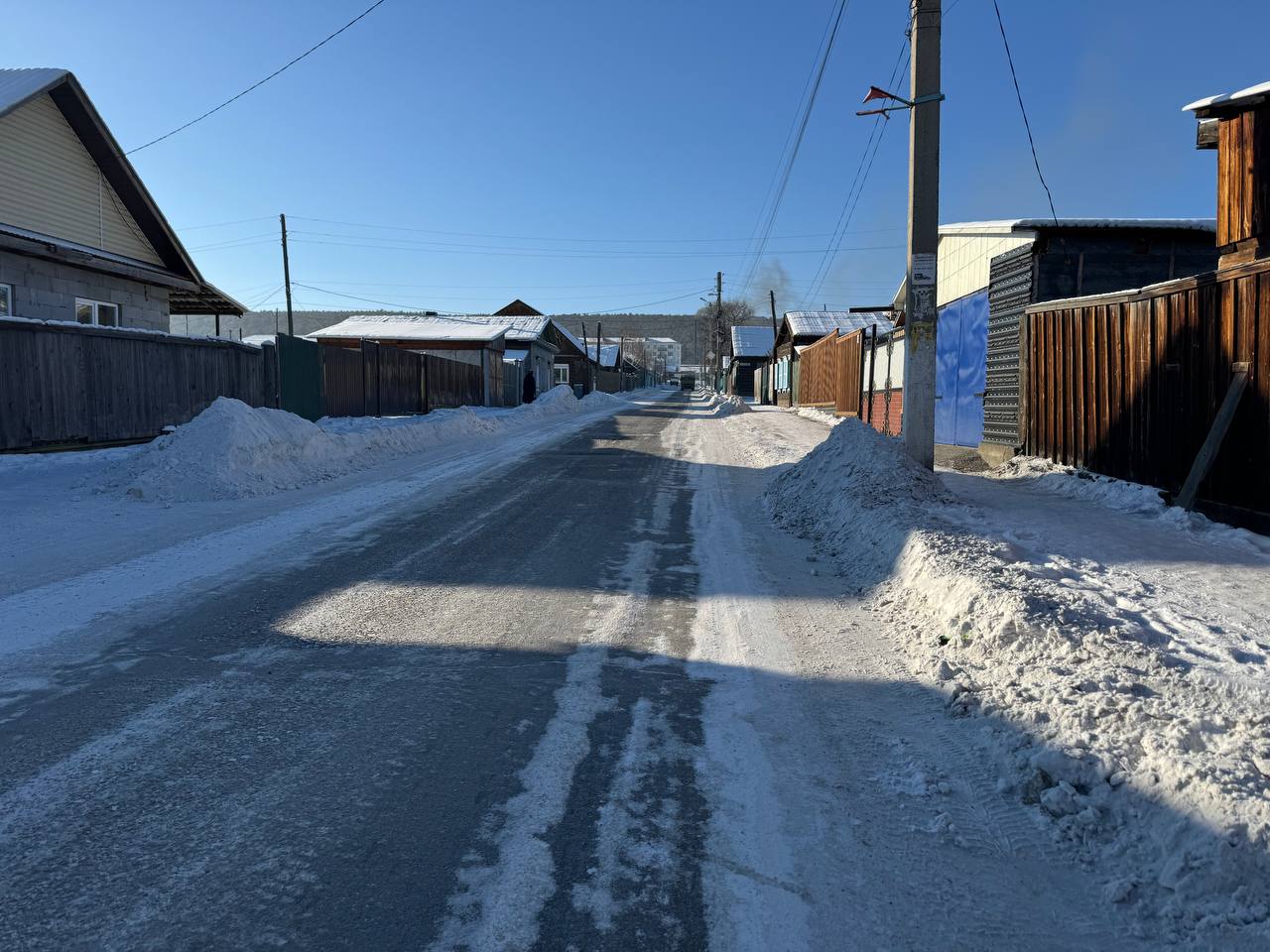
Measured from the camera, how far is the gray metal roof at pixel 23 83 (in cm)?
1434

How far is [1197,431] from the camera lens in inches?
282

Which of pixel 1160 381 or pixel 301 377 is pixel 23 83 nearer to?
pixel 301 377

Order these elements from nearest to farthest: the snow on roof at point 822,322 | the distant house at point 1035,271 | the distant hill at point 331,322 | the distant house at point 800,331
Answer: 1. the distant house at point 1035,271
2. the distant house at point 800,331
3. the snow on roof at point 822,322
4. the distant hill at point 331,322

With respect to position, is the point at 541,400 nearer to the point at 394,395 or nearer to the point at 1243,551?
the point at 394,395

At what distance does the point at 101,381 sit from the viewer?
40.0ft

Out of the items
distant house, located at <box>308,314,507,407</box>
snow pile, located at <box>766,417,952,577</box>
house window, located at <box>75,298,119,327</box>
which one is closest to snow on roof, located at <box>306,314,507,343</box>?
distant house, located at <box>308,314,507,407</box>

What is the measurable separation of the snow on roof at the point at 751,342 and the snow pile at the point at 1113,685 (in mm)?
51714

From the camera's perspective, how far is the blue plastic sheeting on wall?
13.6 m

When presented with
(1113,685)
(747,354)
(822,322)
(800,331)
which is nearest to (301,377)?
(1113,685)

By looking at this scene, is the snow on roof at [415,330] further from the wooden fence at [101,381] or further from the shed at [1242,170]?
the shed at [1242,170]

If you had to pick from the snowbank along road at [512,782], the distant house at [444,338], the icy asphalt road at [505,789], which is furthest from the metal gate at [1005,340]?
the distant house at [444,338]

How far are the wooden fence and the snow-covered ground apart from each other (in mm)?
630

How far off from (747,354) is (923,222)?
4958cm

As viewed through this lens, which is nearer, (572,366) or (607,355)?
(572,366)
